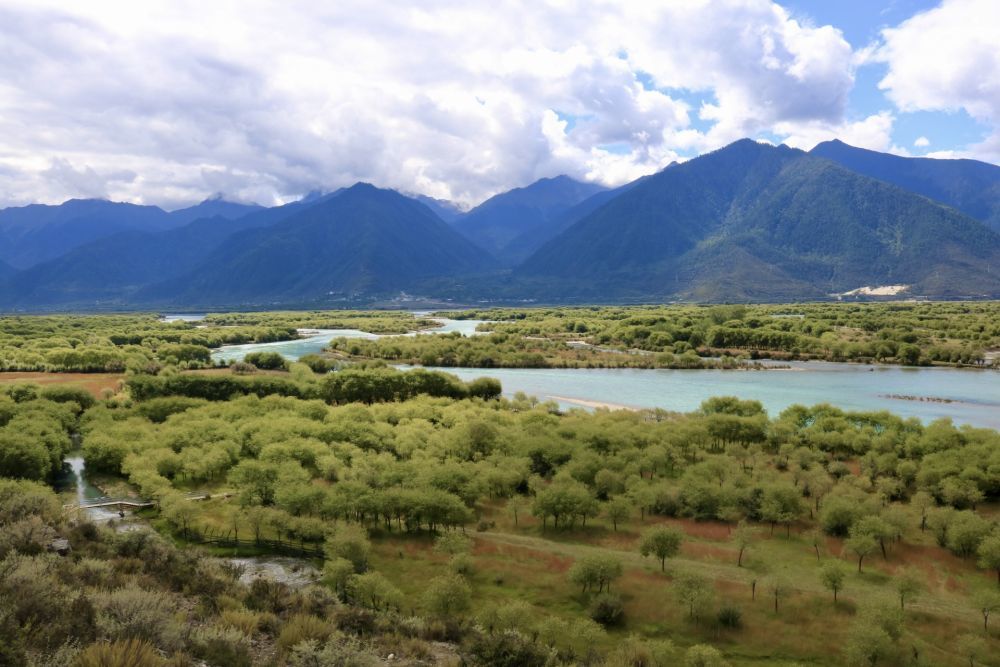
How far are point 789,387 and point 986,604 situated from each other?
8091cm

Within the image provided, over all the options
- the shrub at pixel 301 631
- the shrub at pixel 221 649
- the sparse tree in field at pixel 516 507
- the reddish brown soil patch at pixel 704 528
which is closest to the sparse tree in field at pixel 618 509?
the reddish brown soil patch at pixel 704 528

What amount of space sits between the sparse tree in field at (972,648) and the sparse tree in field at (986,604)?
244 centimetres

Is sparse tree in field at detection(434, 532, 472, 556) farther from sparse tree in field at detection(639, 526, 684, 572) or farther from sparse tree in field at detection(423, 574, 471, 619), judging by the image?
sparse tree in field at detection(639, 526, 684, 572)

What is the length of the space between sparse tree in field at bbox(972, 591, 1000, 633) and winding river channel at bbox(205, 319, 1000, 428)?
58.1m

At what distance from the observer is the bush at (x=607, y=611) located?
3462cm

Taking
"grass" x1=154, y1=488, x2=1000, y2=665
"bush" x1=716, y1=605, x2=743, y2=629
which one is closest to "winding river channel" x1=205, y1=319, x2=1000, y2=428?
"grass" x1=154, y1=488, x2=1000, y2=665

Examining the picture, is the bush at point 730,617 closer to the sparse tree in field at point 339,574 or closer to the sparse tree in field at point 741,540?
the sparse tree in field at point 741,540

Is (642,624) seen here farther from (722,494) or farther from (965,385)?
(965,385)

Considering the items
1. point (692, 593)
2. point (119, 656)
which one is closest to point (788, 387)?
point (692, 593)

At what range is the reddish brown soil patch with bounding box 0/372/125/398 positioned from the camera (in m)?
99.0

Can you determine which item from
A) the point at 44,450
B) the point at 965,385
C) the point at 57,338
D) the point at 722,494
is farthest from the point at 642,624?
the point at 57,338

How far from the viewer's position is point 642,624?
3431 centimetres

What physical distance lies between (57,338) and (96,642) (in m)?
158

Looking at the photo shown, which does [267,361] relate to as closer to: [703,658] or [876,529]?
[876,529]
